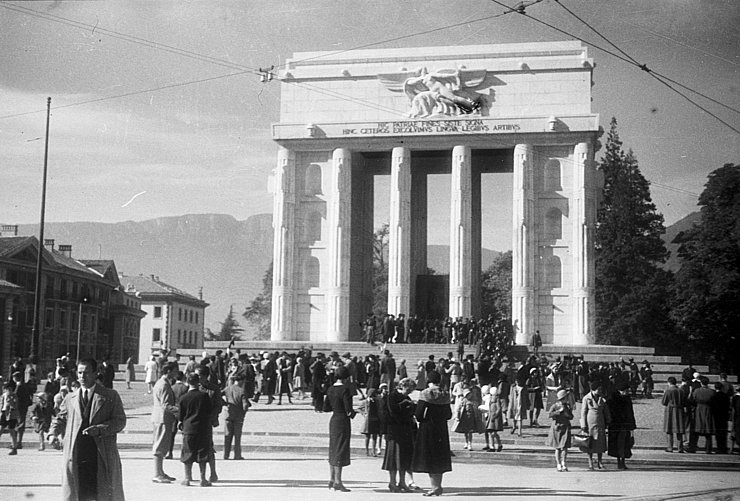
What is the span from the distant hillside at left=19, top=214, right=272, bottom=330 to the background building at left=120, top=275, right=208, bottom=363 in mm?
3319

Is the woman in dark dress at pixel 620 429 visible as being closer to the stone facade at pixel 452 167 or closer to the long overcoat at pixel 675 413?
the long overcoat at pixel 675 413

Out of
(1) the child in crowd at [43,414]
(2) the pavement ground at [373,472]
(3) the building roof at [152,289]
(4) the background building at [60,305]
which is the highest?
(3) the building roof at [152,289]

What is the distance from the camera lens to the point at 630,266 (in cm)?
6256

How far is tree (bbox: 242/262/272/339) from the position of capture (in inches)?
3140

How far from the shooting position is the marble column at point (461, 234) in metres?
53.5

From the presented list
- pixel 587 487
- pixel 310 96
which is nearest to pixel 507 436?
pixel 587 487

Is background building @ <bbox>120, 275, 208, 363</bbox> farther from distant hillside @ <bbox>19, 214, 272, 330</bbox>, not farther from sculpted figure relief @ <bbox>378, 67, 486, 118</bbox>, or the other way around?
sculpted figure relief @ <bbox>378, 67, 486, 118</bbox>

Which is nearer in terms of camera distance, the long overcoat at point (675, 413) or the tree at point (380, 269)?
the long overcoat at point (675, 413)

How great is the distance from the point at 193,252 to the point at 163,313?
17359 mm

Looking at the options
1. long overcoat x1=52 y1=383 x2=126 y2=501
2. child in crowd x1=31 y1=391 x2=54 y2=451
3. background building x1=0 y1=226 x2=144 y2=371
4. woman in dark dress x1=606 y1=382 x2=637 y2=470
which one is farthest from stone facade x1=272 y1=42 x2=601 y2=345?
long overcoat x1=52 y1=383 x2=126 y2=501

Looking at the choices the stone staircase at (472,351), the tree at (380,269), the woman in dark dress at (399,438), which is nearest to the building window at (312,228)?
the stone staircase at (472,351)

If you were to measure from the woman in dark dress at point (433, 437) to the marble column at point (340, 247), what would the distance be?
39.8m

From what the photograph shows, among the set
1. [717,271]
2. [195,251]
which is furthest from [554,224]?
[195,251]

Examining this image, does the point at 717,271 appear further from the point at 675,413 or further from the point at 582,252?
the point at 675,413
